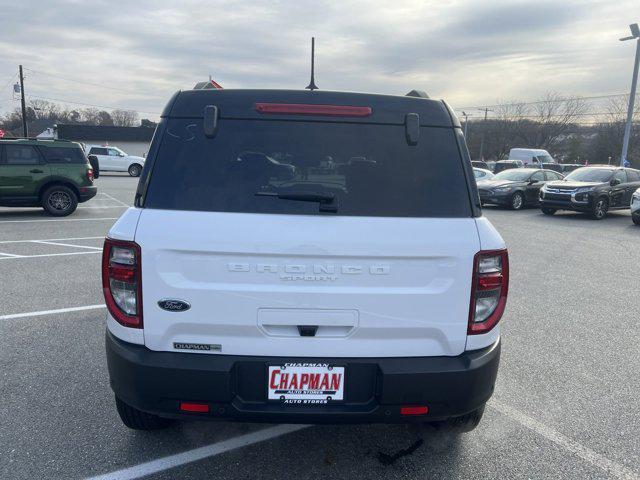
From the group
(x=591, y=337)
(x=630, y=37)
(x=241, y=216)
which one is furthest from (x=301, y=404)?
(x=630, y=37)

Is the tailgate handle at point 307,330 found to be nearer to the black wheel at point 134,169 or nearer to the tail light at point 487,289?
the tail light at point 487,289

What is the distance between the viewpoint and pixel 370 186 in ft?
7.82

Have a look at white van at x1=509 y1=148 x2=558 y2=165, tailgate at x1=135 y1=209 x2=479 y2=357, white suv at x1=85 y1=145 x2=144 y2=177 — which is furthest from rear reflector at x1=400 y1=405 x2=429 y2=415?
white van at x1=509 y1=148 x2=558 y2=165

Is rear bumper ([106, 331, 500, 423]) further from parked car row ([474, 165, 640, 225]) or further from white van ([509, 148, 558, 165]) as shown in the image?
white van ([509, 148, 558, 165])

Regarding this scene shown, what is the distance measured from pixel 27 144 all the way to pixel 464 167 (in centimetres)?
1304

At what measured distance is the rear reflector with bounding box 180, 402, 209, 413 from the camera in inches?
91.1

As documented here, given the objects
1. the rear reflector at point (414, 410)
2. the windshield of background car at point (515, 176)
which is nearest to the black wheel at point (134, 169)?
the windshield of background car at point (515, 176)

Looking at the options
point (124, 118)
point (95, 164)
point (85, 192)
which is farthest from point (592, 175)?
point (124, 118)

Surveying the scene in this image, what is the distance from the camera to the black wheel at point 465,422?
286 centimetres

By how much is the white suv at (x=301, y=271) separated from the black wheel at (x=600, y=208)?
14956 mm

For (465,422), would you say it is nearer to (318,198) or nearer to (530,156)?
(318,198)

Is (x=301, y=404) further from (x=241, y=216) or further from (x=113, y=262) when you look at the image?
(x=113, y=262)

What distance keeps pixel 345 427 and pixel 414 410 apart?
95 cm

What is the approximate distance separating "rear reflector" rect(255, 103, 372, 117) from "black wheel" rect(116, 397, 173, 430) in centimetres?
181
